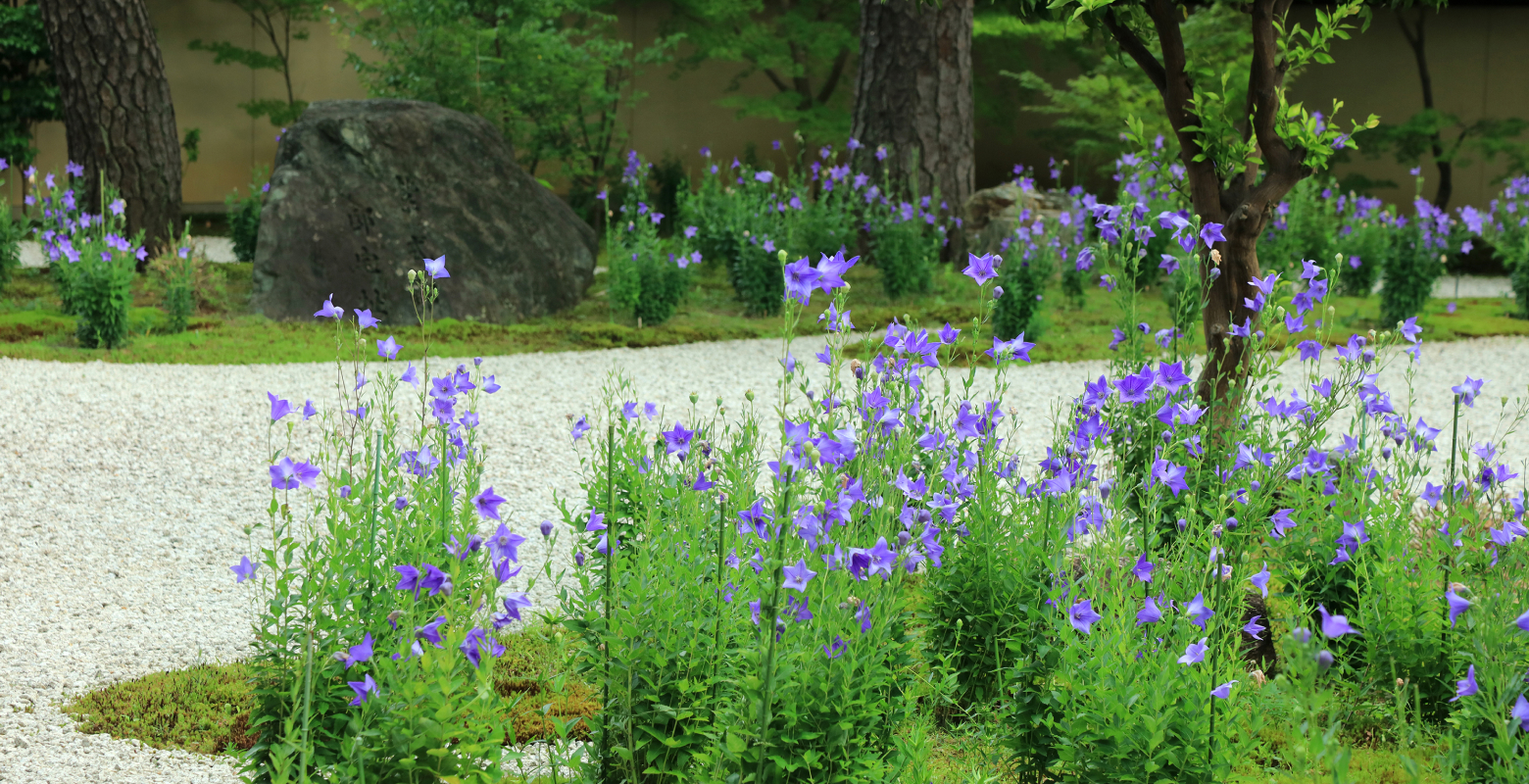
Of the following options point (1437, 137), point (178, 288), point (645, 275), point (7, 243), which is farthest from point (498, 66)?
point (1437, 137)

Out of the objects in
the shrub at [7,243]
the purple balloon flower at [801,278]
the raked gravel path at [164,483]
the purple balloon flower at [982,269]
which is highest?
the shrub at [7,243]

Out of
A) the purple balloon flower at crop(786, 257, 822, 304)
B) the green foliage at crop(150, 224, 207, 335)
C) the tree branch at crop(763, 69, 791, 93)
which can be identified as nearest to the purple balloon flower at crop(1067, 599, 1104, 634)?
A: the purple balloon flower at crop(786, 257, 822, 304)

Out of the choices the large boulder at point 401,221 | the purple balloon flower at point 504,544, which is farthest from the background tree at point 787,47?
the purple balloon flower at point 504,544

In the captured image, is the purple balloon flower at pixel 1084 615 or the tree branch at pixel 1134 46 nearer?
the purple balloon flower at pixel 1084 615

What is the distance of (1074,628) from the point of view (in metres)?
1.85

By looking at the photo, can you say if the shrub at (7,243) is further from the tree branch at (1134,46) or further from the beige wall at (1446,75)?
the beige wall at (1446,75)

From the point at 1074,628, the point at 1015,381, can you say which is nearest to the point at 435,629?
the point at 1074,628

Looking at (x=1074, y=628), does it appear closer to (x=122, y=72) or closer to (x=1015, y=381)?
(x=1015, y=381)

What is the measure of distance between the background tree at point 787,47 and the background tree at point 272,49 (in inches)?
172

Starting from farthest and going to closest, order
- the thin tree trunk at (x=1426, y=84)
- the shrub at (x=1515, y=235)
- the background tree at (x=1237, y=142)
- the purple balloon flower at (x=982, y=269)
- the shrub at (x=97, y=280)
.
Result: the thin tree trunk at (x=1426, y=84), the shrub at (x=1515, y=235), the shrub at (x=97, y=280), the background tree at (x=1237, y=142), the purple balloon flower at (x=982, y=269)

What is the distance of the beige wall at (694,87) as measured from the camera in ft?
48.0

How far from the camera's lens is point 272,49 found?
14922 millimetres

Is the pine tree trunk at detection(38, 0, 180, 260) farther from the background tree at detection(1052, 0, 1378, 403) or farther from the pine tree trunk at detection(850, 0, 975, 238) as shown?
the background tree at detection(1052, 0, 1378, 403)

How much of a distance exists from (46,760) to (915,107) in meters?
7.14
